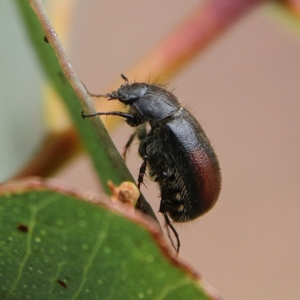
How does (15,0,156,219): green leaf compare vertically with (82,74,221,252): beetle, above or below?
above

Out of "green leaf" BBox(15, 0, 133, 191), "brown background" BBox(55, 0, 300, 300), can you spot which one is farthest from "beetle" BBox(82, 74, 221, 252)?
"brown background" BBox(55, 0, 300, 300)

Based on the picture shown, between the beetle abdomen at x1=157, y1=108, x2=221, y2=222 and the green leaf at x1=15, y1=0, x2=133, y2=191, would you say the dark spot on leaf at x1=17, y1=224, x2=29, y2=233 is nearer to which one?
the green leaf at x1=15, y1=0, x2=133, y2=191

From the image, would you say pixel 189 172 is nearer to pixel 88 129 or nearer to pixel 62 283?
pixel 88 129

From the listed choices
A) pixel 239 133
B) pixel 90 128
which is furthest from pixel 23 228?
pixel 239 133

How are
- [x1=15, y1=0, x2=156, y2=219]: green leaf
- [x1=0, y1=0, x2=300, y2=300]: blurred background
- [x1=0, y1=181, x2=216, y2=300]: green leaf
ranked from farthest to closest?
[x1=0, y1=0, x2=300, y2=300]: blurred background < [x1=15, y1=0, x2=156, y2=219]: green leaf < [x1=0, y1=181, x2=216, y2=300]: green leaf

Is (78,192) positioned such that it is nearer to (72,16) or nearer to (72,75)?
(72,75)

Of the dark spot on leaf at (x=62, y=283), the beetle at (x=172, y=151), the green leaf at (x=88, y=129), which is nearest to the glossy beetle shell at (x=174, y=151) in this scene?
the beetle at (x=172, y=151)

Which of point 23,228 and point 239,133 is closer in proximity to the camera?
point 23,228
